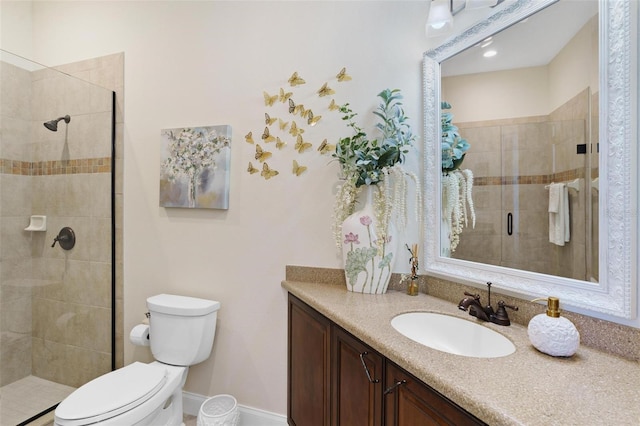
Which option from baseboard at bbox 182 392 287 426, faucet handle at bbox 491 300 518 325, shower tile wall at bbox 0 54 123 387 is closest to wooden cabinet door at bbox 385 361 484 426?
faucet handle at bbox 491 300 518 325

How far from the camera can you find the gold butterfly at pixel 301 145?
1.65 meters

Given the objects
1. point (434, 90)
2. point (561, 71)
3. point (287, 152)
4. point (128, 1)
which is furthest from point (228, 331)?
point (128, 1)

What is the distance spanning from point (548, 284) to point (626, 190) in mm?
366

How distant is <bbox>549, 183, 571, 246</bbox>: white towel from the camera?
3.24 ft

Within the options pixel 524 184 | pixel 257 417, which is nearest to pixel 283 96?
pixel 524 184

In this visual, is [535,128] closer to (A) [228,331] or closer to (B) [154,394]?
(A) [228,331]

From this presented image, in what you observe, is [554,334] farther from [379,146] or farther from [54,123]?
[54,123]

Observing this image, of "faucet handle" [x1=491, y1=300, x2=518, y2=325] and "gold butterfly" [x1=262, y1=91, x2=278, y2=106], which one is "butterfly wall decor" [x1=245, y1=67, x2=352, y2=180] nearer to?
"gold butterfly" [x1=262, y1=91, x2=278, y2=106]

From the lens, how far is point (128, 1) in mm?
1994

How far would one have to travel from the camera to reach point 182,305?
5.45 ft

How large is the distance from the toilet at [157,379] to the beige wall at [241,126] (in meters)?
0.16

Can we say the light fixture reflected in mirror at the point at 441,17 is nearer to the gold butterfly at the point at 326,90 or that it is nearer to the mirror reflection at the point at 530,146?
the mirror reflection at the point at 530,146

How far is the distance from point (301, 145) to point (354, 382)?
120 cm

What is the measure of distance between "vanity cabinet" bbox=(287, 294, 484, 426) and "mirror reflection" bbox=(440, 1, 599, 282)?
64 cm
